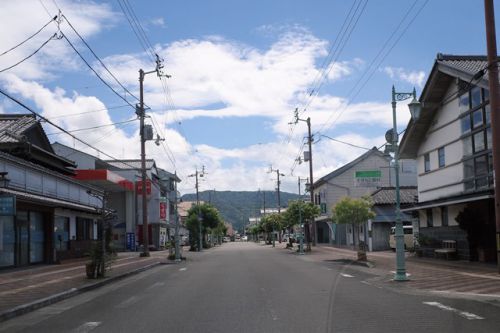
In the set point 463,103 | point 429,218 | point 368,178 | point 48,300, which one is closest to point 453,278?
point 463,103

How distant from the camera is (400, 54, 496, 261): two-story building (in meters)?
25.0

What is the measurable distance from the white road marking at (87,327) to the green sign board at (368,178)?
46230mm

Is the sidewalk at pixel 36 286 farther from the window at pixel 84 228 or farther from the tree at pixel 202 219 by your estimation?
the tree at pixel 202 219

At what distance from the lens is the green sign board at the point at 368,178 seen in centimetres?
5538

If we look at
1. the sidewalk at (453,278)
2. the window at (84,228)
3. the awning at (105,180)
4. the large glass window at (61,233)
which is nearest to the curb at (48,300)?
the sidewalk at (453,278)

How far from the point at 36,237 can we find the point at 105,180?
66.3 feet

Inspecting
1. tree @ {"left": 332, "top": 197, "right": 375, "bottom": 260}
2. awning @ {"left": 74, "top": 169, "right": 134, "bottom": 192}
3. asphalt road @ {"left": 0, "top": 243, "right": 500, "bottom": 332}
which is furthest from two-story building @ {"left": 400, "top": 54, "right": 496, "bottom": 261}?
awning @ {"left": 74, "top": 169, "right": 134, "bottom": 192}

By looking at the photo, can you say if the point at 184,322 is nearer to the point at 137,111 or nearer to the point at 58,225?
the point at 58,225

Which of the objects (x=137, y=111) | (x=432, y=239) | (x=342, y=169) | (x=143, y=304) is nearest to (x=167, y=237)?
(x=342, y=169)

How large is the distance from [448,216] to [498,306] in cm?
1714

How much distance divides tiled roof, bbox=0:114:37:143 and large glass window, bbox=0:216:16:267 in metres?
4.13

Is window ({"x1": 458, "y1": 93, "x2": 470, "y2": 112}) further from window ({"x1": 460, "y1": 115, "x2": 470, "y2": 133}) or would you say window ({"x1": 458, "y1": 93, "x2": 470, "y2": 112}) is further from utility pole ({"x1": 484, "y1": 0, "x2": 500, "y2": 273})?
utility pole ({"x1": 484, "y1": 0, "x2": 500, "y2": 273})

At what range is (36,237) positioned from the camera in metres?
30.0

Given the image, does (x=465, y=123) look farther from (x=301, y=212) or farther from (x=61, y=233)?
(x=301, y=212)
